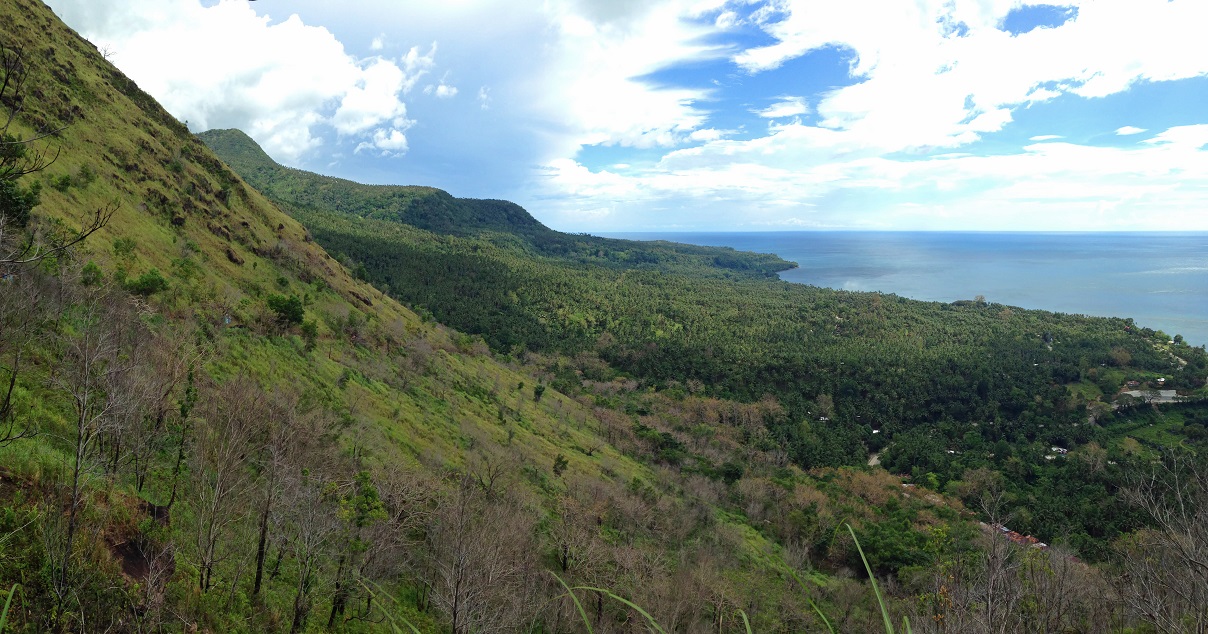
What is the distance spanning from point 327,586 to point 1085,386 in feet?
350

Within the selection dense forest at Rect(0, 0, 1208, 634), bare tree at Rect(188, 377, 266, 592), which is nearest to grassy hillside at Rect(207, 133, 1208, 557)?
dense forest at Rect(0, 0, 1208, 634)

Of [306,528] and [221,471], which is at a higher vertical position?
[221,471]

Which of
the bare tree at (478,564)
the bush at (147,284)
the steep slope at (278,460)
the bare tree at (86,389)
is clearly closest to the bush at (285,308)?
the steep slope at (278,460)

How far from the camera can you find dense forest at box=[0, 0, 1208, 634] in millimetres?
13219

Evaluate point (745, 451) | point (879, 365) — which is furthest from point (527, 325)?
point (879, 365)

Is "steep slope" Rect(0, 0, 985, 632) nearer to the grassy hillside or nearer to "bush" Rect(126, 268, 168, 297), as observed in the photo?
"bush" Rect(126, 268, 168, 297)

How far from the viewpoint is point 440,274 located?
378 feet

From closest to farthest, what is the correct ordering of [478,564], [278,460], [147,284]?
[278,460]
[478,564]
[147,284]

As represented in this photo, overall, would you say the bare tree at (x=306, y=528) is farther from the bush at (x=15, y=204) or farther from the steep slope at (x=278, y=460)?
the bush at (x=15, y=204)

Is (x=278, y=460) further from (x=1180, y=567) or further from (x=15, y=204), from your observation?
(x=1180, y=567)

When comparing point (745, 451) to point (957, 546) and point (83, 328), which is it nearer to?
point (957, 546)

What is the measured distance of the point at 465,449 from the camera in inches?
1420

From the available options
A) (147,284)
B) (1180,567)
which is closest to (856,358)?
(1180,567)

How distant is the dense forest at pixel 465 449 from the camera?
43.4 feet
